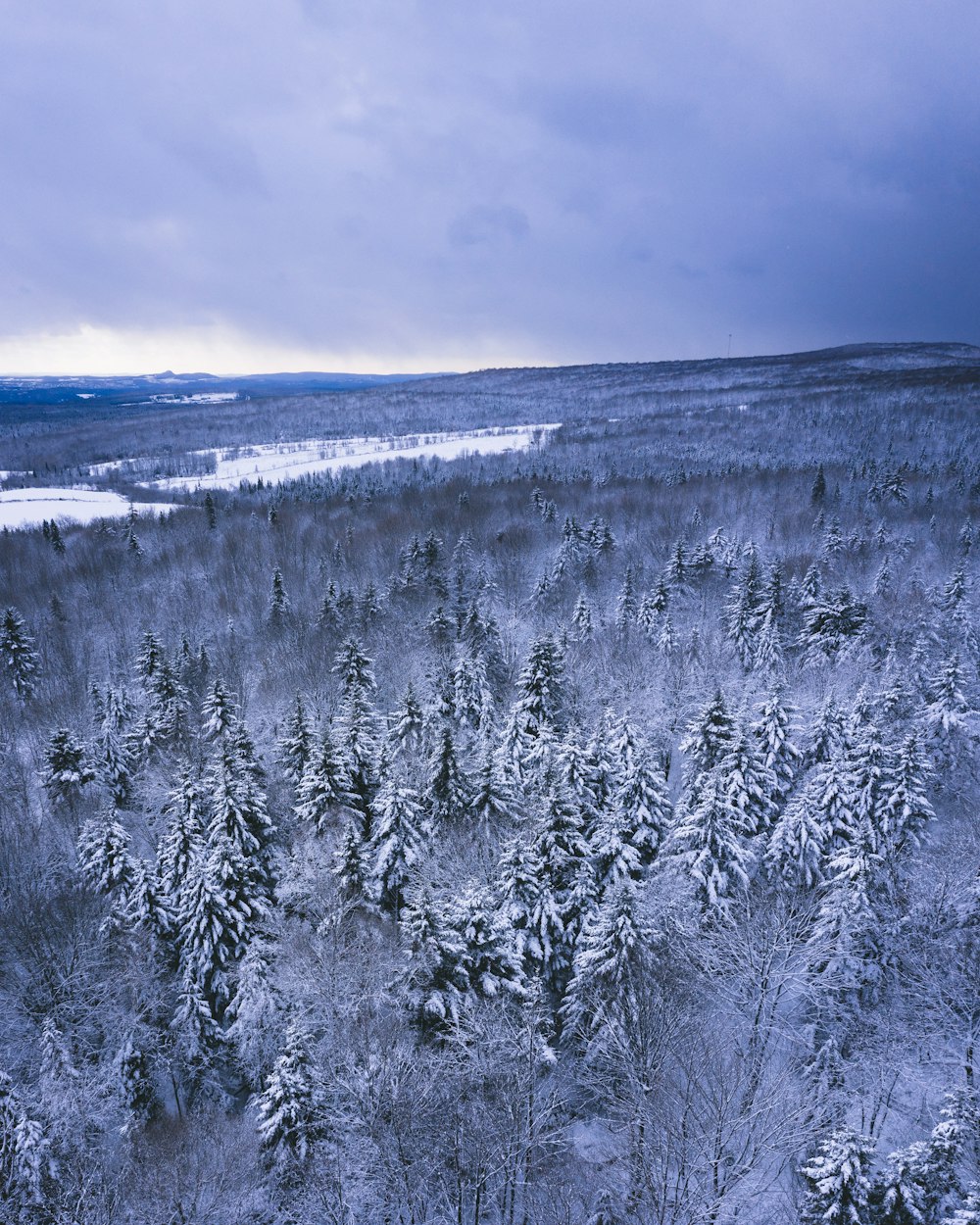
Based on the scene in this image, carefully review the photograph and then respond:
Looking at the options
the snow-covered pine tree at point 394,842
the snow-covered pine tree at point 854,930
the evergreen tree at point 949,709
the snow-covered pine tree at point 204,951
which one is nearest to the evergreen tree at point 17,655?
the snow-covered pine tree at point 204,951

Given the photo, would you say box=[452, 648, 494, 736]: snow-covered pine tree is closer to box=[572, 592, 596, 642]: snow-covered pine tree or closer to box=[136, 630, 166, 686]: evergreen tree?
box=[572, 592, 596, 642]: snow-covered pine tree

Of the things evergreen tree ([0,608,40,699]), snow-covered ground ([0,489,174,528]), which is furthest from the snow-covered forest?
snow-covered ground ([0,489,174,528])

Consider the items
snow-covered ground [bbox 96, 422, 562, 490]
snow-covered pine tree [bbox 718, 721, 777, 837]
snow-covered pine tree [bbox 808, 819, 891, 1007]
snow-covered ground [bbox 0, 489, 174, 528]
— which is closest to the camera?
snow-covered pine tree [bbox 808, 819, 891, 1007]

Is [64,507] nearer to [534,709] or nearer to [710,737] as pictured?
[534,709]

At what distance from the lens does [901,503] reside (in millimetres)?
70062

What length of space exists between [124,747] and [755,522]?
69.4 meters

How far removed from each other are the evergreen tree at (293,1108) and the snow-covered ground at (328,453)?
106287 millimetres

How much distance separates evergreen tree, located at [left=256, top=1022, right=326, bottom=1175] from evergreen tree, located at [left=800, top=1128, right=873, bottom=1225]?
12436 millimetres

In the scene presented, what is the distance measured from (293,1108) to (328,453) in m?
141

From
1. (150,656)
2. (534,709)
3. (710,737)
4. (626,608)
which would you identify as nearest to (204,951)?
(534,709)

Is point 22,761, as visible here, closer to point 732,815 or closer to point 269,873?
point 269,873

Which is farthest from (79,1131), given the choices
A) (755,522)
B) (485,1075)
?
(755,522)

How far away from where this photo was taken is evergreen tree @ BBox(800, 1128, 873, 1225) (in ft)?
44.1

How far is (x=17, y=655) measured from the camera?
42.7 meters
